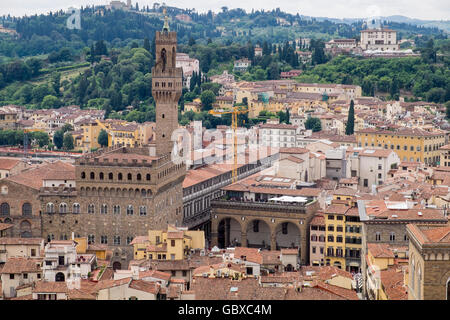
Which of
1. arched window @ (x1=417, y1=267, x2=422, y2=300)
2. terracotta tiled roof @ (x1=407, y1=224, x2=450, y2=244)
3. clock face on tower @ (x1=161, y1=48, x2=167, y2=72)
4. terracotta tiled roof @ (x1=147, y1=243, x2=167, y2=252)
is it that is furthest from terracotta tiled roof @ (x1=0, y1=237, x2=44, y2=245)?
arched window @ (x1=417, y1=267, x2=422, y2=300)

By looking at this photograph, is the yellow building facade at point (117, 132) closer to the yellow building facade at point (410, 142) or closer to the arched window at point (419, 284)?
the yellow building facade at point (410, 142)

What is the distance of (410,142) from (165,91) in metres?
25.9

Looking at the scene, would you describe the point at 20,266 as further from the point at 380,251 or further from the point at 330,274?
the point at 380,251

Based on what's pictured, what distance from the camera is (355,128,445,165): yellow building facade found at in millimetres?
58594

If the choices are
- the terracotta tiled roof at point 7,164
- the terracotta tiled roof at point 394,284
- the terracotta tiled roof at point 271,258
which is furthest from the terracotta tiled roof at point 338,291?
the terracotta tiled roof at point 7,164

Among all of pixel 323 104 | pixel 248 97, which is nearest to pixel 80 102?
pixel 248 97

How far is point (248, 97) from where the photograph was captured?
86.0m

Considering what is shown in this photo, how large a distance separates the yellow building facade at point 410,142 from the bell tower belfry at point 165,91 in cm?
Answer: 2506

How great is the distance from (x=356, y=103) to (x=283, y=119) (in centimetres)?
818

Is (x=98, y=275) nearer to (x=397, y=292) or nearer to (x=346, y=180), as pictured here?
(x=397, y=292)

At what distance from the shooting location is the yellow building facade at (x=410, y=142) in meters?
58.6

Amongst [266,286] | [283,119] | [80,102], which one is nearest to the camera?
[266,286]

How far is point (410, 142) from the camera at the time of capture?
194 ft

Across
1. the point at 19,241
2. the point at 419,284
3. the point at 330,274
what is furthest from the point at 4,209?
the point at 419,284
